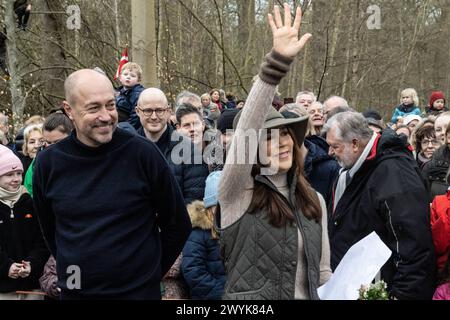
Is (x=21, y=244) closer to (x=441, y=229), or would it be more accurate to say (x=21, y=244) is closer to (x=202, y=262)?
(x=202, y=262)

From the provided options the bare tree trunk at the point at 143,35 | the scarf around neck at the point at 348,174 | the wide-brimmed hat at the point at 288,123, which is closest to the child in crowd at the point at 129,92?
the bare tree trunk at the point at 143,35

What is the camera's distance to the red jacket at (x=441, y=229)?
3588mm

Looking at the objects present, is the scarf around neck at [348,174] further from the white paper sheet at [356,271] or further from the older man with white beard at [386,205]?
the white paper sheet at [356,271]

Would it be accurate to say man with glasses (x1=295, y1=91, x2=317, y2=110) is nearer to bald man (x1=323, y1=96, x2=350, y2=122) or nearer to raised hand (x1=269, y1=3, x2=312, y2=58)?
bald man (x1=323, y1=96, x2=350, y2=122)

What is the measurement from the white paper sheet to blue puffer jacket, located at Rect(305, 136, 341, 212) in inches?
65.3

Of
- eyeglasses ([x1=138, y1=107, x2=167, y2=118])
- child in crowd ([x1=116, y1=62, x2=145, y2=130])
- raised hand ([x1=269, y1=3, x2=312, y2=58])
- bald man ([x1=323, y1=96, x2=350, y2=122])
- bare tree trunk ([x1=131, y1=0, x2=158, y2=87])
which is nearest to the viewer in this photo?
raised hand ([x1=269, y1=3, x2=312, y2=58])

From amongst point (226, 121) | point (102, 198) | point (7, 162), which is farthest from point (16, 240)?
point (226, 121)

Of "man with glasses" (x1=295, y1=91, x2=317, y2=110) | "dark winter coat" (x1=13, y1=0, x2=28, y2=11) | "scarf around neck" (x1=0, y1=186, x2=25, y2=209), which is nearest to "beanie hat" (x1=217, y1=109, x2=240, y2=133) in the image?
"scarf around neck" (x1=0, y1=186, x2=25, y2=209)

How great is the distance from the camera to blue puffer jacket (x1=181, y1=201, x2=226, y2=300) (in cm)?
421

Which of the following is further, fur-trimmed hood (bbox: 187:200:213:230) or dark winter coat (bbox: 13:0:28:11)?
dark winter coat (bbox: 13:0:28:11)

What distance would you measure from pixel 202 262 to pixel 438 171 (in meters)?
2.19

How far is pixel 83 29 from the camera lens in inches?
503

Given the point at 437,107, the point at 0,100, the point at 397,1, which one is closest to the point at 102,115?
the point at 437,107

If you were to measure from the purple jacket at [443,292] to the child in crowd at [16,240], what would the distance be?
2.84 meters
